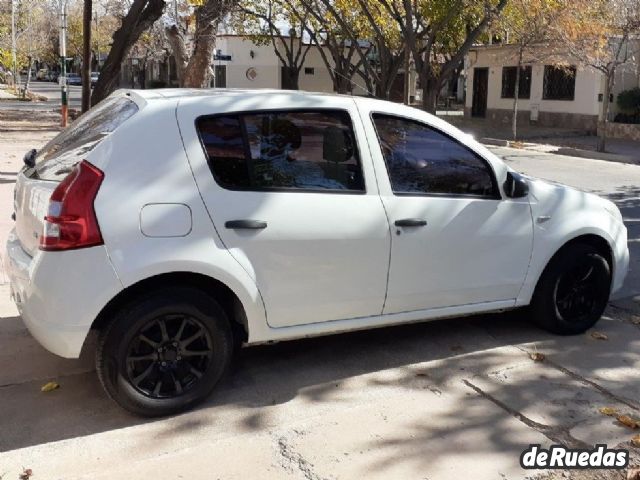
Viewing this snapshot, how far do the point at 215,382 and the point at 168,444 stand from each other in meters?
0.47

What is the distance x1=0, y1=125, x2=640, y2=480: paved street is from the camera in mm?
3311

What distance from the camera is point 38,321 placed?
3.49 m

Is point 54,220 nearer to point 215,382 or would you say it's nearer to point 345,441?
point 215,382

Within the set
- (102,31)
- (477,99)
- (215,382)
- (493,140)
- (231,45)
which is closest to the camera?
(215,382)

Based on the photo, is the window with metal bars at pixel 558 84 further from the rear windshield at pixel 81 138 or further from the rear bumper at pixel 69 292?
the rear bumper at pixel 69 292

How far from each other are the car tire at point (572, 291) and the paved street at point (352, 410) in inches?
5.1

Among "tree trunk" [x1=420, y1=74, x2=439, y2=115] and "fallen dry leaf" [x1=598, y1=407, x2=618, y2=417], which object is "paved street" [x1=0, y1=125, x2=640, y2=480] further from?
"tree trunk" [x1=420, y1=74, x2=439, y2=115]

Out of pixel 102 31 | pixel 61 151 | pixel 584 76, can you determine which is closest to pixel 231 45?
pixel 102 31

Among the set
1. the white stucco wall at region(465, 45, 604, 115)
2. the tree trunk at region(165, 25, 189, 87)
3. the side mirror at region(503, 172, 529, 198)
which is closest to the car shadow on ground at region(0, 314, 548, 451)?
the side mirror at region(503, 172, 529, 198)

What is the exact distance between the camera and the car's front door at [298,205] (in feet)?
12.2

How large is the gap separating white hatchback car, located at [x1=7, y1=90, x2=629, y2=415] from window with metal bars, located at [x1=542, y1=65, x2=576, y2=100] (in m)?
23.7

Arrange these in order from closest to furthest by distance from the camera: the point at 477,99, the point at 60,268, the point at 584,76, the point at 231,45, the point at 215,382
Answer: the point at 60,268, the point at 215,382, the point at 584,76, the point at 477,99, the point at 231,45

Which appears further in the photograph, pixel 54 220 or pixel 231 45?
pixel 231 45

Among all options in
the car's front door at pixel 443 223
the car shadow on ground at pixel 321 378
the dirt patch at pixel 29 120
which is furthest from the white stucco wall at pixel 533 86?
the car's front door at pixel 443 223
